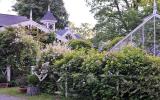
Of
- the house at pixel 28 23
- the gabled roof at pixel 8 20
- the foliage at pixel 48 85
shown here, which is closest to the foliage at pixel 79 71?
the foliage at pixel 48 85

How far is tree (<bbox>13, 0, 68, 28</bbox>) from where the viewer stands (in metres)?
47.7

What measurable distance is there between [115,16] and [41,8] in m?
13.2

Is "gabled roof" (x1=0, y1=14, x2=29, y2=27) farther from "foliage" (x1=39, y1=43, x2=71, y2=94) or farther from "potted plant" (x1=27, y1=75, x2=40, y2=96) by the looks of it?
"potted plant" (x1=27, y1=75, x2=40, y2=96)

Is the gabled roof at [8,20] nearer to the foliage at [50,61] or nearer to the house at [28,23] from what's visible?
the house at [28,23]

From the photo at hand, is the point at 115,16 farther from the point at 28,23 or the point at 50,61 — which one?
the point at 50,61

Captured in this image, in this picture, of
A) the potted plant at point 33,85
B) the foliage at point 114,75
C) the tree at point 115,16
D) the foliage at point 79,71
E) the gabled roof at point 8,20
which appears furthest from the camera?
the tree at point 115,16

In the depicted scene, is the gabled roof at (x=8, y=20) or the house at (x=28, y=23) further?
the gabled roof at (x=8, y=20)

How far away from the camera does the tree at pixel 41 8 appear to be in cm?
4772

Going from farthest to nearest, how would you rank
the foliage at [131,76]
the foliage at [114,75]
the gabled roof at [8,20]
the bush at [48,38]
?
the gabled roof at [8,20], the bush at [48,38], the foliage at [114,75], the foliage at [131,76]

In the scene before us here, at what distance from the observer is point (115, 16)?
3834cm

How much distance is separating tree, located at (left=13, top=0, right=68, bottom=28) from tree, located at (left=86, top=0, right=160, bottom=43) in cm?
993

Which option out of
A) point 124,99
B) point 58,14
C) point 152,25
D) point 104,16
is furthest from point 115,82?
point 58,14

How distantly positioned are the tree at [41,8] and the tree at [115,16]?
9929mm

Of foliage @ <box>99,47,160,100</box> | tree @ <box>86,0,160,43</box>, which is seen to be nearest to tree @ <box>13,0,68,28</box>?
tree @ <box>86,0,160,43</box>
